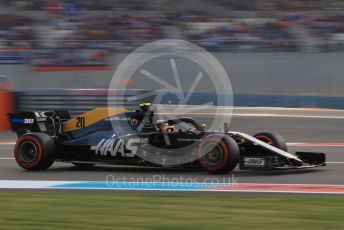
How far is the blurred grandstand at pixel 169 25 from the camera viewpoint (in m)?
22.3

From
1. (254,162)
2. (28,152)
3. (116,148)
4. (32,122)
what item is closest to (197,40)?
(32,122)

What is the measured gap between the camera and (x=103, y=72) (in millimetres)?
21484

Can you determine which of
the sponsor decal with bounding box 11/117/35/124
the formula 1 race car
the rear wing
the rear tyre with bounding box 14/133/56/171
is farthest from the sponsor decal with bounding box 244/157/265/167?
the sponsor decal with bounding box 11/117/35/124

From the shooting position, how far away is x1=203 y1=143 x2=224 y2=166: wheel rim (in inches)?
335

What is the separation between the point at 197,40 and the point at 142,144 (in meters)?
14.5

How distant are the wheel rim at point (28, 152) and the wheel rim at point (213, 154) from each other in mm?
2360

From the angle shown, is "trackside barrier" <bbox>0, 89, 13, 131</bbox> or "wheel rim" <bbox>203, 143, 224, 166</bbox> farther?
"trackside barrier" <bbox>0, 89, 13, 131</bbox>

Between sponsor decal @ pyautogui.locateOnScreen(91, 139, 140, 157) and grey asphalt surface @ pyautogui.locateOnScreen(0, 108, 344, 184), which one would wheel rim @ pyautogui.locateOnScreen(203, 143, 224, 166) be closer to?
grey asphalt surface @ pyautogui.locateOnScreen(0, 108, 344, 184)

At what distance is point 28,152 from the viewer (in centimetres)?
945

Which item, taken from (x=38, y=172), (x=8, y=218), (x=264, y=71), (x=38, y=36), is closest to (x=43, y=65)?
(x=38, y=36)

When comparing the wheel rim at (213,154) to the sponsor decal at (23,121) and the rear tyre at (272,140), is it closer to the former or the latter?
the rear tyre at (272,140)

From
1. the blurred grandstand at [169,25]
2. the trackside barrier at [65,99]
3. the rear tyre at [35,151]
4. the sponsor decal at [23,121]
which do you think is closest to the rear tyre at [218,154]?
the rear tyre at [35,151]

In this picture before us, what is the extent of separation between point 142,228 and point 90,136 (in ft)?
13.4

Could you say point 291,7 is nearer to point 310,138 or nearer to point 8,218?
point 310,138
